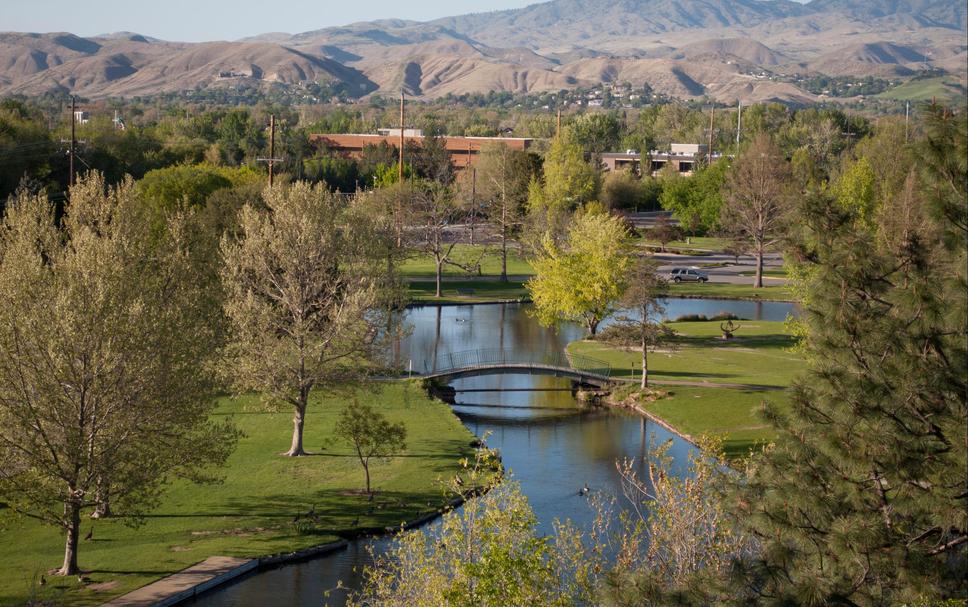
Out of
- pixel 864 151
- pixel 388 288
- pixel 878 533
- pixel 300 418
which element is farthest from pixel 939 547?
pixel 864 151

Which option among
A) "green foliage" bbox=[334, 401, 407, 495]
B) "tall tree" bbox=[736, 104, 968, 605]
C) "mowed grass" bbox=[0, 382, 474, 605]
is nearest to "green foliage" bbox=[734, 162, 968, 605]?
"tall tree" bbox=[736, 104, 968, 605]

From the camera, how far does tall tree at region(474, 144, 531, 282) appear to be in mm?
83438

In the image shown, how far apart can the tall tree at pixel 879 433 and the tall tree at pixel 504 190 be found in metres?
61.7

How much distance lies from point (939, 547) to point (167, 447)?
1933 centimetres

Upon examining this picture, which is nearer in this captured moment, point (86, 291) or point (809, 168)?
point (86, 291)

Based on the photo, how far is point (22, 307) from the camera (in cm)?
2686

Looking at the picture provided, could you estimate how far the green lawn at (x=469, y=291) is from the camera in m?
69.9

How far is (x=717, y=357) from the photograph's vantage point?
52.2 m

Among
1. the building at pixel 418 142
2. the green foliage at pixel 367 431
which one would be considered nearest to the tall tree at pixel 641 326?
the green foliage at pixel 367 431

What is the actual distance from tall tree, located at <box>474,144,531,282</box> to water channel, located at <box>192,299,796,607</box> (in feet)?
48.5

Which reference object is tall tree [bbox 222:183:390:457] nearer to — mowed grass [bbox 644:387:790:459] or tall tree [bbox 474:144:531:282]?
mowed grass [bbox 644:387:790:459]

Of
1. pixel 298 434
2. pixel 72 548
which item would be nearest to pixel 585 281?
pixel 298 434

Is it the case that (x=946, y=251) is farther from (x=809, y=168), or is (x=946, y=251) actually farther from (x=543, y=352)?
(x=809, y=168)

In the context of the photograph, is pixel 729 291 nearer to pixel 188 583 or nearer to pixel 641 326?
pixel 641 326
